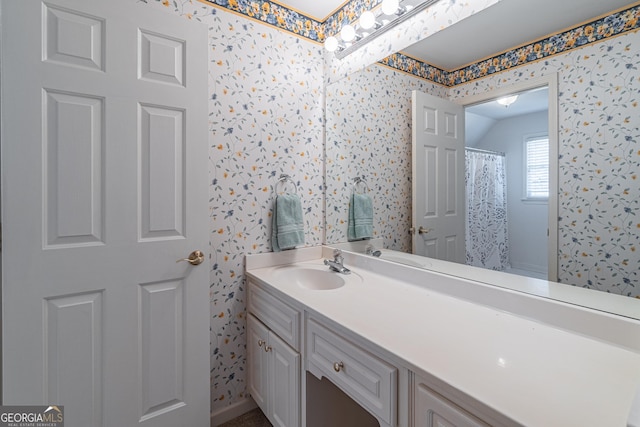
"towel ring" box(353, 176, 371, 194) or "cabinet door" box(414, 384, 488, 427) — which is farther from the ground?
"towel ring" box(353, 176, 371, 194)

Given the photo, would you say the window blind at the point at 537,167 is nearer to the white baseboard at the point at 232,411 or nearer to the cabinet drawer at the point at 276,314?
the cabinet drawer at the point at 276,314

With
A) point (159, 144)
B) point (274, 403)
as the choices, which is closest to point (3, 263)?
point (159, 144)

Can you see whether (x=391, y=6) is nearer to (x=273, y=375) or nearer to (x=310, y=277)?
(x=310, y=277)

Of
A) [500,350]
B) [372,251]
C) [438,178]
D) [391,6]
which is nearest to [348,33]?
[391,6]

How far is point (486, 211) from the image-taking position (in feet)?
3.80

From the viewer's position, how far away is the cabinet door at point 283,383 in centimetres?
123

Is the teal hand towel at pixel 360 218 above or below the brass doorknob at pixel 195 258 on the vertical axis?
above

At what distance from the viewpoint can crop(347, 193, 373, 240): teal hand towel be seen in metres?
1.70

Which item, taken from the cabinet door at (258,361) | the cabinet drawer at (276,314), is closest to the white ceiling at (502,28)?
the cabinet drawer at (276,314)

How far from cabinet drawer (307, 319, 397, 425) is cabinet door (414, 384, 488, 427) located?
76 mm

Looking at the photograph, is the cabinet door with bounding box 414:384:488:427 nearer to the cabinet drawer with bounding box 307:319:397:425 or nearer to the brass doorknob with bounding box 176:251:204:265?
the cabinet drawer with bounding box 307:319:397:425

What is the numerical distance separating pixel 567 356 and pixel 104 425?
65.8 inches

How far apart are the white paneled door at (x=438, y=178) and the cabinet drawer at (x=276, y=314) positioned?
2.23ft

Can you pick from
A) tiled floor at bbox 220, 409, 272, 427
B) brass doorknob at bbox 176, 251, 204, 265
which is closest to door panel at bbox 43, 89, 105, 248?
brass doorknob at bbox 176, 251, 204, 265
